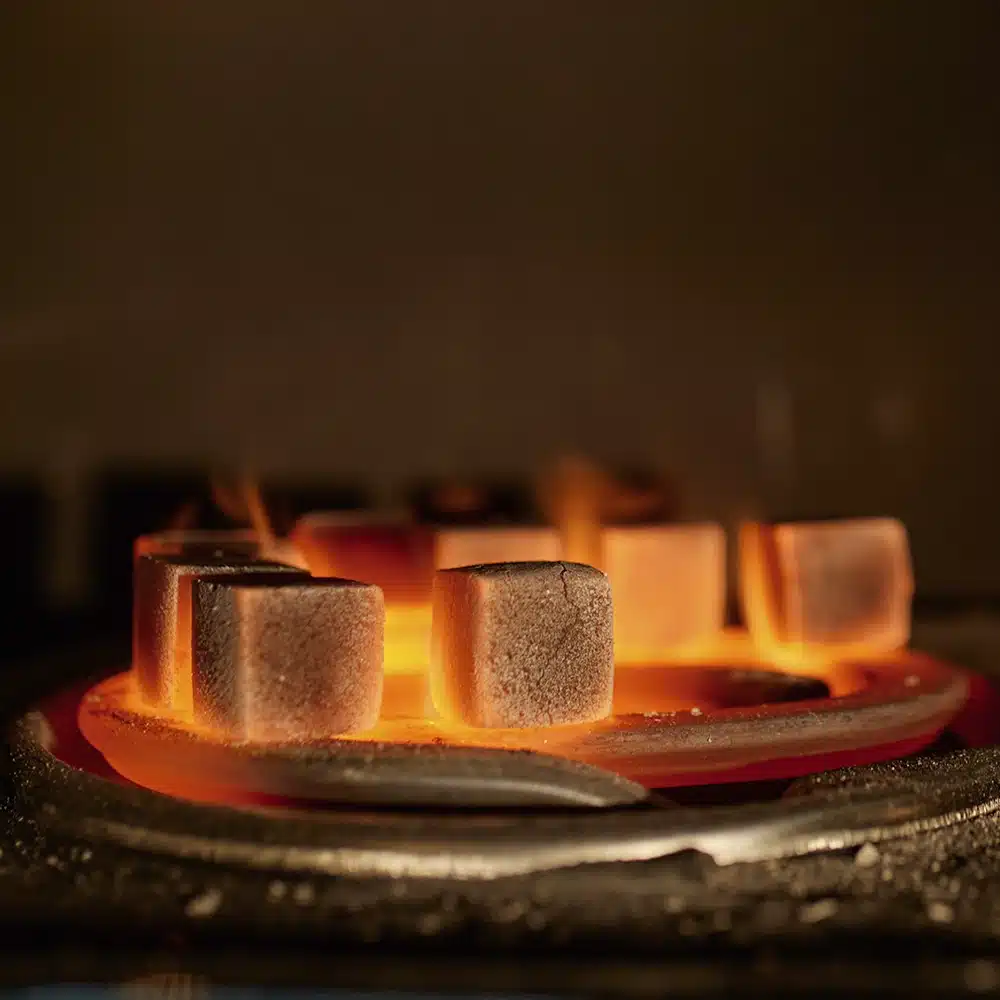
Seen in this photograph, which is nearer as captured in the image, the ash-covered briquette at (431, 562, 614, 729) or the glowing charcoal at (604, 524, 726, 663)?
the ash-covered briquette at (431, 562, 614, 729)

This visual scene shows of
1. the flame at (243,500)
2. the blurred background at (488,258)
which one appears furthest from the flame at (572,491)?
the flame at (243,500)

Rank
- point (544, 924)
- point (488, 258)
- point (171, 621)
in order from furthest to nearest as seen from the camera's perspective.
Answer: point (488, 258), point (171, 621), point (544, 924)

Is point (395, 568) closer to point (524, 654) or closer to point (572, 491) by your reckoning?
point (524, 654)

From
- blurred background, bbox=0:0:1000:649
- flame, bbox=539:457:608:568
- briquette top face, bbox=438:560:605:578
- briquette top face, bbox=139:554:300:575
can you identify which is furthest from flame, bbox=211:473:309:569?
briquette top face, bbox=438:560:605:578

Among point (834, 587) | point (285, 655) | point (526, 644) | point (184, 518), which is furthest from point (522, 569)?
point (184, 518)

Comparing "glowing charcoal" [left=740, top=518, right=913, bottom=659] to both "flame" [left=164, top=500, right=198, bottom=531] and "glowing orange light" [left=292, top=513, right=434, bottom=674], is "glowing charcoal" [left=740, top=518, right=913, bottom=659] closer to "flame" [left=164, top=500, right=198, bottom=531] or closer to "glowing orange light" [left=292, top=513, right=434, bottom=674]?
"glowing orange light" [left=292, top=513, right=434, bottom=674]

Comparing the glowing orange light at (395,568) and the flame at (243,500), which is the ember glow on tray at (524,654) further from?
the flame at (243,500)
